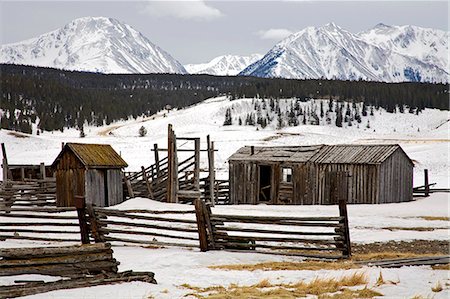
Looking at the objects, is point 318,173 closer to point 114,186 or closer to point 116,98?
point 114,186

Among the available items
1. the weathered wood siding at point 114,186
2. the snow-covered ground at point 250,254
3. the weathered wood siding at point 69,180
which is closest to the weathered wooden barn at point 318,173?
the snow-covered ground at point 250,254

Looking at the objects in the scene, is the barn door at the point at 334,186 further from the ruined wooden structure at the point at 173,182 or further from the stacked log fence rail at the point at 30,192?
the stacked log fence rail at the point at 30,192

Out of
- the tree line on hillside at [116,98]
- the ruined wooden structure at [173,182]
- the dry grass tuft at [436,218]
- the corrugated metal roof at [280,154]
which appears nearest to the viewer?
the dry grass tuft at [436,218]

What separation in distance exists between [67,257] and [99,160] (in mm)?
17496

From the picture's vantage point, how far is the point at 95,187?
2670 centimetres

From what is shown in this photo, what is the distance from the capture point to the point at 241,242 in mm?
15250

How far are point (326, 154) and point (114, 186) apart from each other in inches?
434

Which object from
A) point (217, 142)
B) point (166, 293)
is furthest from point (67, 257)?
point (217, 142)

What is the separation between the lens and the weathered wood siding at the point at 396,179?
1216 inches

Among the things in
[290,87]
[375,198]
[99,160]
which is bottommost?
[375,198]

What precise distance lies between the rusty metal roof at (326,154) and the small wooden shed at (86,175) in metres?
8.31

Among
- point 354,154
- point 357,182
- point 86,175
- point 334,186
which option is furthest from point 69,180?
point 354,154

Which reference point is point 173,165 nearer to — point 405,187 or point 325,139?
point 405,187

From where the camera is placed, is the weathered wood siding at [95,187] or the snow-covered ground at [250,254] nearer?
the snow-covered ground at [250,254]
